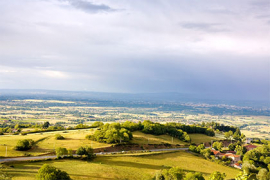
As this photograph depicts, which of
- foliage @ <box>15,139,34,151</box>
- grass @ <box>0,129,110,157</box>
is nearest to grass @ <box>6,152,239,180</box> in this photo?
grass @ <box>0,129,110,157</box>

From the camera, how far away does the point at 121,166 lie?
49.0 meters

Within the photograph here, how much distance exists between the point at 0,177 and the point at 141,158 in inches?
1533

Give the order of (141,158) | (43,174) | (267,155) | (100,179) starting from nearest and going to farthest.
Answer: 1. (43,174)
2. (100,179)
3. (141,158)
4. (267,155)

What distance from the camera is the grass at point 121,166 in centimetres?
3919

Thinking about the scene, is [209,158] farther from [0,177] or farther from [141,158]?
[0,177]

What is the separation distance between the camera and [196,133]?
112625 millimetres

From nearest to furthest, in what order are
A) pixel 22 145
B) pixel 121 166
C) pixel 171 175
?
pixel 171 175, pixel 121 166, pixel 22 145

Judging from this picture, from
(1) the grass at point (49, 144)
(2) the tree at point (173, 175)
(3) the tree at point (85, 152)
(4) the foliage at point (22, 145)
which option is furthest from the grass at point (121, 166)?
(4) the foliage at point (22, 145)

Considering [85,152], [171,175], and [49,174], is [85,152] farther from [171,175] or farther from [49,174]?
[171,175]

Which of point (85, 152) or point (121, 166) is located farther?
point (85, 152)

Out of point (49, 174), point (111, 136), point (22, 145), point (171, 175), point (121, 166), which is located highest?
point (49, 174)

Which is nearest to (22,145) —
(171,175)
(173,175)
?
(171,175)

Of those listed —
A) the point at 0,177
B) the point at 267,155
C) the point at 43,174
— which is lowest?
the point at 267,155

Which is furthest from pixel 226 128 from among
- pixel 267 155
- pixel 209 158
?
Result: pixel 209 158
